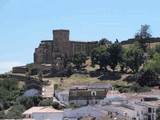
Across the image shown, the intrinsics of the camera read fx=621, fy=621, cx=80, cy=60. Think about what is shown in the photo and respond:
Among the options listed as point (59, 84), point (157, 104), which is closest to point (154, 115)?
point (157, 104)

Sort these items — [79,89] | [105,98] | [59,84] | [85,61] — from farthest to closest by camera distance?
[85,61]
[59,84]
[79,89]
[105,98]

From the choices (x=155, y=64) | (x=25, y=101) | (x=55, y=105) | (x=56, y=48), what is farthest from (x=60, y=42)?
(x=55, y=105)

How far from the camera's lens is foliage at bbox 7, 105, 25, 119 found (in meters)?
62.0

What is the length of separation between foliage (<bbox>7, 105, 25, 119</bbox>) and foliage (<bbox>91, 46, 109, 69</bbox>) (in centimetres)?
1992

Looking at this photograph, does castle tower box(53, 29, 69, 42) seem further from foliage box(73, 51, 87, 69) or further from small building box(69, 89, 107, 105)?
small building box(69, 89, 107, 105)

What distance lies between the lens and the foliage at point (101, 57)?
278ft

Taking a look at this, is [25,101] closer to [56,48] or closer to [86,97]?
[86,97]

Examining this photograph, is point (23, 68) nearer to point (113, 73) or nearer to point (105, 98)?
point (113, 73)

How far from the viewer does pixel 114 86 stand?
77.8 metres

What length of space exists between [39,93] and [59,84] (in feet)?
19.3

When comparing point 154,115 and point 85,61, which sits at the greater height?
point 85,61

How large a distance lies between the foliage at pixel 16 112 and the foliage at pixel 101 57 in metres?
19.9

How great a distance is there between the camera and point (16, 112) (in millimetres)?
64562

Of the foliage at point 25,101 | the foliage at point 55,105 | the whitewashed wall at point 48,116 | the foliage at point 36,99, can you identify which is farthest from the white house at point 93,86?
the whitewashed wall at point 48,116
